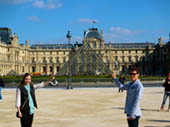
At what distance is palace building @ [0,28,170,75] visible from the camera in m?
87.7

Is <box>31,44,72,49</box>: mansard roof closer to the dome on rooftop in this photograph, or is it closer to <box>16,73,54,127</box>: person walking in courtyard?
the dome on rooftop

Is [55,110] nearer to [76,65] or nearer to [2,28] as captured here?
[76,65]

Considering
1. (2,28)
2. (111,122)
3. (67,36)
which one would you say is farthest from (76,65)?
(2,28)

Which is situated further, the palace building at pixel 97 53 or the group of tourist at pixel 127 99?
the palace building at pixel 97 53

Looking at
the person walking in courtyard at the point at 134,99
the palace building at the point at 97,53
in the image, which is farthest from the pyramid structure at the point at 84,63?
the palace building at the point at 97,53

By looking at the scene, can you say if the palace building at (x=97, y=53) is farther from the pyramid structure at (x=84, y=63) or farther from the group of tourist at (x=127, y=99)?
the group of tourist at (x=127, y=99)

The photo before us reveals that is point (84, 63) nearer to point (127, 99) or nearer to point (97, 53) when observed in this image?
point (127, 99)

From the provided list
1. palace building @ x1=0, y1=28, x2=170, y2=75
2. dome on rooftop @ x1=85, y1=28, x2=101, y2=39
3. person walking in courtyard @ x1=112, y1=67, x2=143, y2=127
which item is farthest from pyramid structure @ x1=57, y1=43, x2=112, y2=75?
dome on rooftop @ x1=85, y1=28, x2=101, y2=39

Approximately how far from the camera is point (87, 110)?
11125 millimetres

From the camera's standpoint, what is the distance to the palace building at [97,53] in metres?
87.7

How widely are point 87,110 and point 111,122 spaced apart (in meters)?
2.70

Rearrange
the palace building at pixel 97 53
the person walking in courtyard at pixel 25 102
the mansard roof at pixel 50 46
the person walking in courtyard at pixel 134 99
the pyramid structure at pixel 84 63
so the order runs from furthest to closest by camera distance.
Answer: the mansard roof at pixel 50 46
the palace building at pixel 97 53
the pyramid structure at pixel 84 63
the person walking in courtyard at pixel 25 102
the person walking in courtyard at pixel 134 99

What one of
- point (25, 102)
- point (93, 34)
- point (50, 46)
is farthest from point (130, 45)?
point (25, 102)

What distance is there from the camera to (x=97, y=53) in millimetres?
99375
